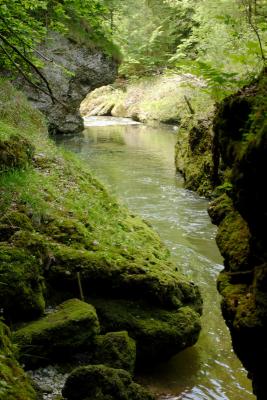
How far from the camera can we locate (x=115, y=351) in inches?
211

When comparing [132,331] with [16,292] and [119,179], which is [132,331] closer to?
[16,292]

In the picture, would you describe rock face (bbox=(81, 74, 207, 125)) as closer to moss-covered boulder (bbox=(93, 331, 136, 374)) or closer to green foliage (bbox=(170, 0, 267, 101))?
green foliage (bbox=(170, 0, 267, 101))

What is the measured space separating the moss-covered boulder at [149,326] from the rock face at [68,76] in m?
19.7

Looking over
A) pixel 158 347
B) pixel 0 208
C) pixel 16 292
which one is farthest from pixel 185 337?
pixel 0 208

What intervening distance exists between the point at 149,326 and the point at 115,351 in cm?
97

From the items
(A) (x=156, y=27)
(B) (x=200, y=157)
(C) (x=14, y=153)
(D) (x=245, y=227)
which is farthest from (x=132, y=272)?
(A) (x=156, y=27)

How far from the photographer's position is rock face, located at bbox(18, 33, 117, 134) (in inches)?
986

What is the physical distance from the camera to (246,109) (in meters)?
4.71

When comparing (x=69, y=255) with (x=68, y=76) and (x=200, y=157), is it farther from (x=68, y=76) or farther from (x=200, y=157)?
(x=68, y=76)

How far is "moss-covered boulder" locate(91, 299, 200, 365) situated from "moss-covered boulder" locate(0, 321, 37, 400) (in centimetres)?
197

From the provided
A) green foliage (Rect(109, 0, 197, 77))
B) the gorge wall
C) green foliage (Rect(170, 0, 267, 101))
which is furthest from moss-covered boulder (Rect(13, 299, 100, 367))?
green foliage (Rect(109, 0, 197, 77))

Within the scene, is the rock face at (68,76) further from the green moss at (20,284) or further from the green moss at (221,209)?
the green moss at (221,209)

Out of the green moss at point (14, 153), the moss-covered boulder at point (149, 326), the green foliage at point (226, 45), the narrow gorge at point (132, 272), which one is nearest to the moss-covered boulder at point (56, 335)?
the narrow gorge at point (132, 272)

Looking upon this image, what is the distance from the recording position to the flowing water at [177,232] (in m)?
6.08
